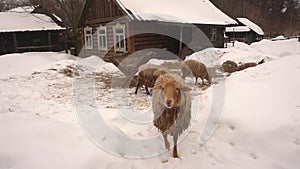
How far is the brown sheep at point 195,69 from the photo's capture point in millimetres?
8930

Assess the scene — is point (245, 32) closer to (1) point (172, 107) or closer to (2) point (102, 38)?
(2) point (102, 38)

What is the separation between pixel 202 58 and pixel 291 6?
47746mm

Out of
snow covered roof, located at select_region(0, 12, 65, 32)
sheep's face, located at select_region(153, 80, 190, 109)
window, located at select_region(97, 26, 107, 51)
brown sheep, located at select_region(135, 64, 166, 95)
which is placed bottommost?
brown sheep, located at select_region(135, 64, 166, 95)

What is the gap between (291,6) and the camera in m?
49.3

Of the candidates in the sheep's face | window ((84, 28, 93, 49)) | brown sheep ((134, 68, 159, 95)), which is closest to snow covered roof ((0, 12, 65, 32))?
window ((84, 28, 93, 49))

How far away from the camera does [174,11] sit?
47.8 feet

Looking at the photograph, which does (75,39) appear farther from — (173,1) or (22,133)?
(22,133)

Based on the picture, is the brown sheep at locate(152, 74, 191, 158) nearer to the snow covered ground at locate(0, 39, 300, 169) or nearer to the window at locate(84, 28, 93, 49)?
the snow covered ground at locate(0, 39, 300, 169)

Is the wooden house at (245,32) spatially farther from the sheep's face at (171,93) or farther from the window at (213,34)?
the sheep's face at (171,93)

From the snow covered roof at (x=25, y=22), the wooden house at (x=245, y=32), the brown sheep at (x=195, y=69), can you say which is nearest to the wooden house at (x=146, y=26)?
the brown sheep at (x=195, y=69)

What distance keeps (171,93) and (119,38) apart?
11096 mm

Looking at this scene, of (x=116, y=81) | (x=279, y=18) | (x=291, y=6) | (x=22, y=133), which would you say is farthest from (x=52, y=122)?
(x=291, y=6)

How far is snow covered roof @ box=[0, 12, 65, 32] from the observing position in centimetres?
2188

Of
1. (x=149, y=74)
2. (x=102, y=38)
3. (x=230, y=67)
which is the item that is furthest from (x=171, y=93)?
(x=102, y=38)
